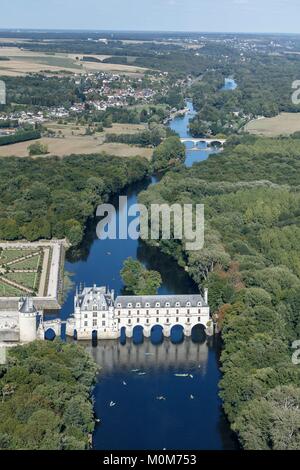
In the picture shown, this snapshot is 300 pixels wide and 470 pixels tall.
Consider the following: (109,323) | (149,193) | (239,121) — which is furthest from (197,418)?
(239,121)

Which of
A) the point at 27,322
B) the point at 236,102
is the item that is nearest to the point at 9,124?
the point at 236,102

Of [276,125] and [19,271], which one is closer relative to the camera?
[19,271]

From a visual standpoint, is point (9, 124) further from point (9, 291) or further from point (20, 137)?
point (9, 291)

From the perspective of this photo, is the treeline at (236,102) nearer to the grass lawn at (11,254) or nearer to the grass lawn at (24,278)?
the grass lawn at (11,254)

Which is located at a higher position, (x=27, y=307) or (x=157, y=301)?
(x=27, y=307)
